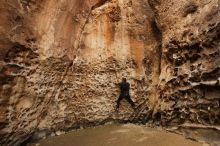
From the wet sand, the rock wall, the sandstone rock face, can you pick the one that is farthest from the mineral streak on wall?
the rock wall

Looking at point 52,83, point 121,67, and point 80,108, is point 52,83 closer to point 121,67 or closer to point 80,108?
point 80,108

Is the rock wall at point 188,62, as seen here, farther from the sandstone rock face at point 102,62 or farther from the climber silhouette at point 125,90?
the climber silhouette at point 125,90

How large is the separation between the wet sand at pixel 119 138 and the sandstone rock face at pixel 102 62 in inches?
11.4

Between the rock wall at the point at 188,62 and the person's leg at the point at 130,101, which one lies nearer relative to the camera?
the rock wall at the point at 188,62

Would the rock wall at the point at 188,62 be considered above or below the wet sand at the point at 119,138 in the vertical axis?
above

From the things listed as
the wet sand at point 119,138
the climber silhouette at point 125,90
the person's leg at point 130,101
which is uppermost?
the climber silhouette at point 125,90

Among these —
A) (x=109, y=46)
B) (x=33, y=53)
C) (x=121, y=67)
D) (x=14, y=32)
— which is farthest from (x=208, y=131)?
(x=14, y=32)

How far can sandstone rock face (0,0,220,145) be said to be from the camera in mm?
4438

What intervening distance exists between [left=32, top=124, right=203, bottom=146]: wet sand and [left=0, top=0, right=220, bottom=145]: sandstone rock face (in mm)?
289

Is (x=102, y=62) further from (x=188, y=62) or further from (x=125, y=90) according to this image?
(x=188, y=62)

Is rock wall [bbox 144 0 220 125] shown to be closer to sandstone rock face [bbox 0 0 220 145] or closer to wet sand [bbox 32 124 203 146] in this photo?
sandstone rock face [bbox 0 0 220 145]

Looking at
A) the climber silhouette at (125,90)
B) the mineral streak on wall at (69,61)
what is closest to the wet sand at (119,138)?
the mineral streak on wall at (69,61)

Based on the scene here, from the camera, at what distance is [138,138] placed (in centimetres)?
480

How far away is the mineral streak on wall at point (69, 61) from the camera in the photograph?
4344 mm
